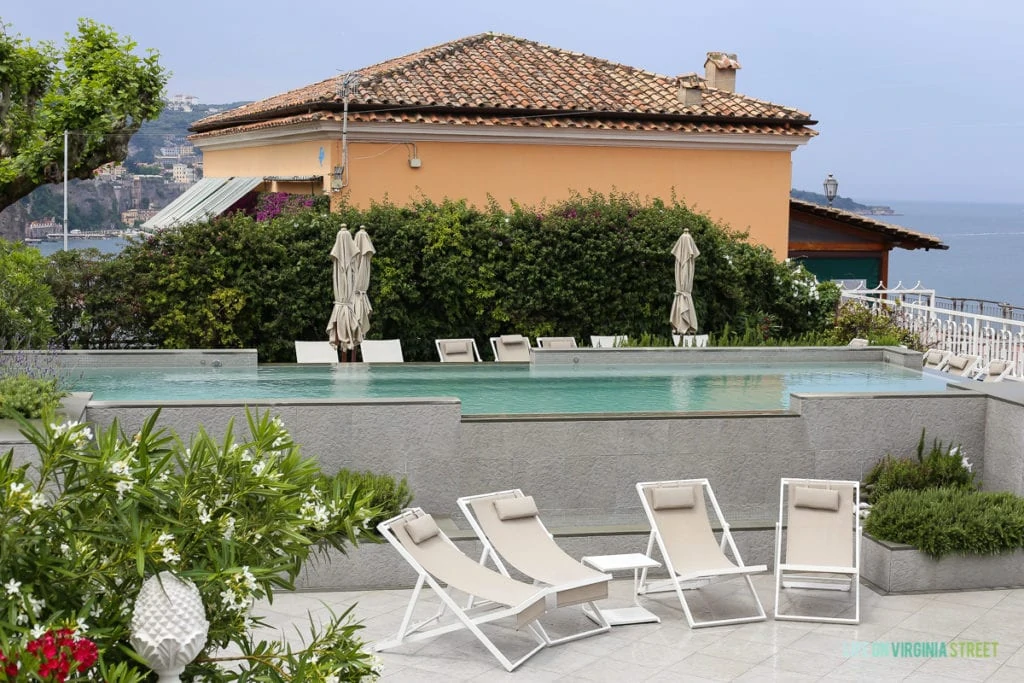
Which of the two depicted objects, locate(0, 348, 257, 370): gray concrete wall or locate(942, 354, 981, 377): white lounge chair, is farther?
locate(942, 354, 981, 377): white lounge chair

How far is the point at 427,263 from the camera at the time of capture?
750 inches

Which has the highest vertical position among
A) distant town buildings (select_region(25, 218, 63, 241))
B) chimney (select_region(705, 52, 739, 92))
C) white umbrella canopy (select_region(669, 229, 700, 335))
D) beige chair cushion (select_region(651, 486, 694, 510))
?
chimney (select_region(705, 52, 739, 92))

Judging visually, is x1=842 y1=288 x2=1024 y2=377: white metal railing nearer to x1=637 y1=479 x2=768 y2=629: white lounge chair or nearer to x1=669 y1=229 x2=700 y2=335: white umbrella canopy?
x1=669 y1=229 x2=700 y2=335: white umbrella canopy

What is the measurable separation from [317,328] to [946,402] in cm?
995

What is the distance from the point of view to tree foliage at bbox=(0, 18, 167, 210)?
73.9 feet

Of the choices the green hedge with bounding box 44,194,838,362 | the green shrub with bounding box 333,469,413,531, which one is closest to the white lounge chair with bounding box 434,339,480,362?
the green hedge with bounding box 44,194,838,362

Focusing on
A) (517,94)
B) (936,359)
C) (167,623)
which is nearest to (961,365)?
(936,359)

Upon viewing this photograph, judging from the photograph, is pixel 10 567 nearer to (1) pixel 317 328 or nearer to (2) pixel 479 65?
(1) pixel 317 328

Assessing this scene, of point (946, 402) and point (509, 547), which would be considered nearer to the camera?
point (509, 547)

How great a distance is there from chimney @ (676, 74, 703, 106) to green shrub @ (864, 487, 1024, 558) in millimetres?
16809

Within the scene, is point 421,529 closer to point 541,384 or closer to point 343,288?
point 541,384

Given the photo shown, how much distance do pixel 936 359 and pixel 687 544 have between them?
29.4ft

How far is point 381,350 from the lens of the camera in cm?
1812

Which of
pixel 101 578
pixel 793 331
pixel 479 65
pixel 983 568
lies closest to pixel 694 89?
pixel 479 65
